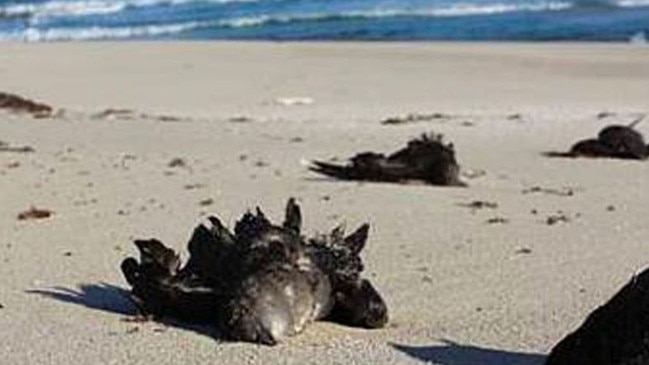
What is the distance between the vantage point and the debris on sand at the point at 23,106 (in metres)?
16.5

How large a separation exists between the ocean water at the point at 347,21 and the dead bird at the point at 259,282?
21869 millimetres

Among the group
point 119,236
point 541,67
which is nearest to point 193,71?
point 541,67

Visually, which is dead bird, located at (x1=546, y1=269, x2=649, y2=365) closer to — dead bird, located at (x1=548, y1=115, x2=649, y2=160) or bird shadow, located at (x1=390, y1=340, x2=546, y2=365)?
bird shadow, located at (x1=390, y1=340, x2=546, y2=365)

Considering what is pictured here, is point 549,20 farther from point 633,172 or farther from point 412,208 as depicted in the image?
point 412,208

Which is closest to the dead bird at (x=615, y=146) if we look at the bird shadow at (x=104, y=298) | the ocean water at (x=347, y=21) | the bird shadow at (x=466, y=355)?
the bird shadow at (x=104, y=298)

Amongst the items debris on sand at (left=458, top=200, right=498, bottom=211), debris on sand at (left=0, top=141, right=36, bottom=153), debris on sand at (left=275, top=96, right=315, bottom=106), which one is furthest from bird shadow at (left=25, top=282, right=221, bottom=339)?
debris on sand at (left=275, top=96, right=315, bottom=106)

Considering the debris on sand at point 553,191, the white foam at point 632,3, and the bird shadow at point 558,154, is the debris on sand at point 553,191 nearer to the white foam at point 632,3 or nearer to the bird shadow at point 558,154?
the bird shadow at point 558,154

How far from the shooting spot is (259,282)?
18.9 feet

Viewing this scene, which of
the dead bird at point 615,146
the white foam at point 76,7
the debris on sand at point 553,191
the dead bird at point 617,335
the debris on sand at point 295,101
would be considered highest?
the dead bird at point 617,335

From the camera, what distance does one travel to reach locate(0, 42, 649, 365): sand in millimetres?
5895

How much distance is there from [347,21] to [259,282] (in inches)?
1225

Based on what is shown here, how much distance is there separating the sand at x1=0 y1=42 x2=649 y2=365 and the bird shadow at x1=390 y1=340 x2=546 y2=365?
1 centimetres

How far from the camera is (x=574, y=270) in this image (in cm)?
717

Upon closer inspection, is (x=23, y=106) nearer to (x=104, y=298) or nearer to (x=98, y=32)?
(x=104, y=298)
